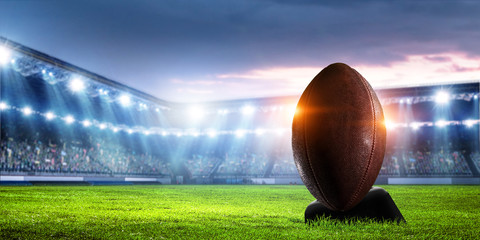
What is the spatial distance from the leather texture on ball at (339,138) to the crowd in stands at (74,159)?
101 ft

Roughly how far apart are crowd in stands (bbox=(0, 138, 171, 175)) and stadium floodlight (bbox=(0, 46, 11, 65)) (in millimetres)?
8427

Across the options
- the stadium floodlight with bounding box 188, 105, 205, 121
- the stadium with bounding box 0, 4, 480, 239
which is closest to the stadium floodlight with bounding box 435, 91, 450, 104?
the stadium with bounding box 0, 4, 480, 239

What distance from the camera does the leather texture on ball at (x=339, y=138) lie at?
6188mm

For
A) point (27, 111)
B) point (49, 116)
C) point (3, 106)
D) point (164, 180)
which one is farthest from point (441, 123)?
point (3, 106)

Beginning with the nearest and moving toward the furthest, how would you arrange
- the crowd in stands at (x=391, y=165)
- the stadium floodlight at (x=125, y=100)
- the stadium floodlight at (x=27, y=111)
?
the stadium floodlight at (x=27, y=111)
the stadium floodlight at (x=125, y=100)
the crowd in stands at (x=391, y=165)

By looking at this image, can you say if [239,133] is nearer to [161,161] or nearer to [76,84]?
[161,161]

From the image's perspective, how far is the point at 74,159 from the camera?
39.4 m

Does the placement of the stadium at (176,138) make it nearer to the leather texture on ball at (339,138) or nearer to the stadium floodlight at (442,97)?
the stadium floodlight at (442,97)

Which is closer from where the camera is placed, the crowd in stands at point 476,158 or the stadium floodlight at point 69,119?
the crowd in stands at point 476,158

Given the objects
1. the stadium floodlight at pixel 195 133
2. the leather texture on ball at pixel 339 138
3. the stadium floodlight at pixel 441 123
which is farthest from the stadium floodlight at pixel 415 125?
the leather texture on ball at pixel 339 138

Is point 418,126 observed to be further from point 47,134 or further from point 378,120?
point 378,120

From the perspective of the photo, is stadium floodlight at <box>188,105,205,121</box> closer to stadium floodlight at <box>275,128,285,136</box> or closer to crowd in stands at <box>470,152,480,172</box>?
stadium floodlight at <box>275,128,285,136</box>

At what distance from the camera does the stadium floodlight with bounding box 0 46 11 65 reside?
85.9 ft

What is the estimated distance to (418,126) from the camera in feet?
147
